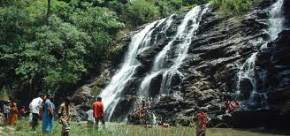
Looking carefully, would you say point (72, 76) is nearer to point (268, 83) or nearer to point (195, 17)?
point (195, 17)

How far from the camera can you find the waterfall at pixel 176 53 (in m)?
35.7

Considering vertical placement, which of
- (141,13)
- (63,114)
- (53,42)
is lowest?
(63,114)

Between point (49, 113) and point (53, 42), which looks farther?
point (53, 42)

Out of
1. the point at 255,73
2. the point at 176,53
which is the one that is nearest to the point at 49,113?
the point at 255,73

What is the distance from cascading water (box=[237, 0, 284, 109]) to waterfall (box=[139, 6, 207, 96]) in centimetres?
538

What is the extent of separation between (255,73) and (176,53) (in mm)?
9110

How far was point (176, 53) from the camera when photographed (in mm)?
37844

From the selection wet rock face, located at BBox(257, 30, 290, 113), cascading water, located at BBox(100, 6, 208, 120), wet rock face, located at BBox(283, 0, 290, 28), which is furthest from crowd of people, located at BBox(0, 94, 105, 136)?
wet rock face, located at BBox(283, 0, 290, 28)

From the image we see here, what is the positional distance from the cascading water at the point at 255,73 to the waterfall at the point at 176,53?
17.7 ft

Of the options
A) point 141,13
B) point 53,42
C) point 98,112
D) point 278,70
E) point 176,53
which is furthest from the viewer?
point 141,13

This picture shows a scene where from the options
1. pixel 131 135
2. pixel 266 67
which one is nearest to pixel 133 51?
pixel 266 67

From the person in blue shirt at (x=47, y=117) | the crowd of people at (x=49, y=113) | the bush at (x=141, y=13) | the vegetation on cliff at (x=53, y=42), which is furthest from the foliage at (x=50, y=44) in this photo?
the person in blue shirt at (x=47, y=117)

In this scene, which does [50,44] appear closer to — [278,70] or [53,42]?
[53,42]

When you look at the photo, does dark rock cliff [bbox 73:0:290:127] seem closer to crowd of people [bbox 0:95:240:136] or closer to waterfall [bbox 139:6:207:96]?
waterfall [bbox 139:6:207:96]
